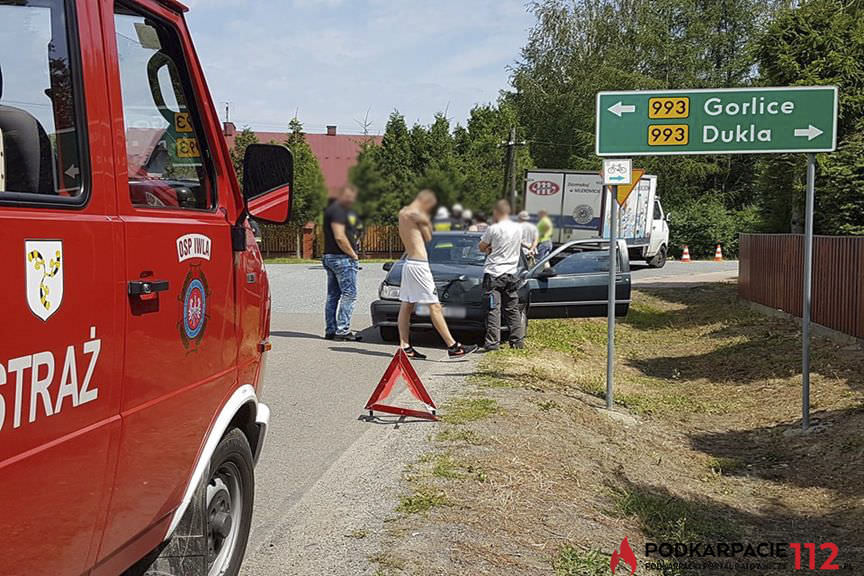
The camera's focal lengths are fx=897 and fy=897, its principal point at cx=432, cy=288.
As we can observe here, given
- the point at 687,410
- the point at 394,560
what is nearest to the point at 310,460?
the point at 394,560

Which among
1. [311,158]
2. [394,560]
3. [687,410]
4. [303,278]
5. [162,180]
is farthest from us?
[303,278]

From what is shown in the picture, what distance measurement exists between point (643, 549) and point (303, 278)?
1853 centimetres

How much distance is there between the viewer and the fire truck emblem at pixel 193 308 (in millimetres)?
3123

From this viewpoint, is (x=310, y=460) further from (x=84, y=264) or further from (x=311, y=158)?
(x=84, y=264)

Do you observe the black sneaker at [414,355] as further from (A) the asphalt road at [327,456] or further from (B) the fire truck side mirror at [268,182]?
(B) the fire truck side mirror at [268,182]

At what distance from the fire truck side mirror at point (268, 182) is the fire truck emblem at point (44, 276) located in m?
1.52

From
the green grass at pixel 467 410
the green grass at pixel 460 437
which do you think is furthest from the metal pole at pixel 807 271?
the green grass at pixel 460 437

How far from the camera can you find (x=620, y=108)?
8.23 metres

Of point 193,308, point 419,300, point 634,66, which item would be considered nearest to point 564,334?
point 419,300

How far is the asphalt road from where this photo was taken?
4.73m

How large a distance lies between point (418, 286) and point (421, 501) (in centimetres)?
481

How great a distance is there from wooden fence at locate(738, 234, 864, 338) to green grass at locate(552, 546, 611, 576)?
28.1 ft

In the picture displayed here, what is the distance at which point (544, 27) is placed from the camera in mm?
8406

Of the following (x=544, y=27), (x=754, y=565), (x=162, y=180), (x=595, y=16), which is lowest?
(x=754, y=565)
